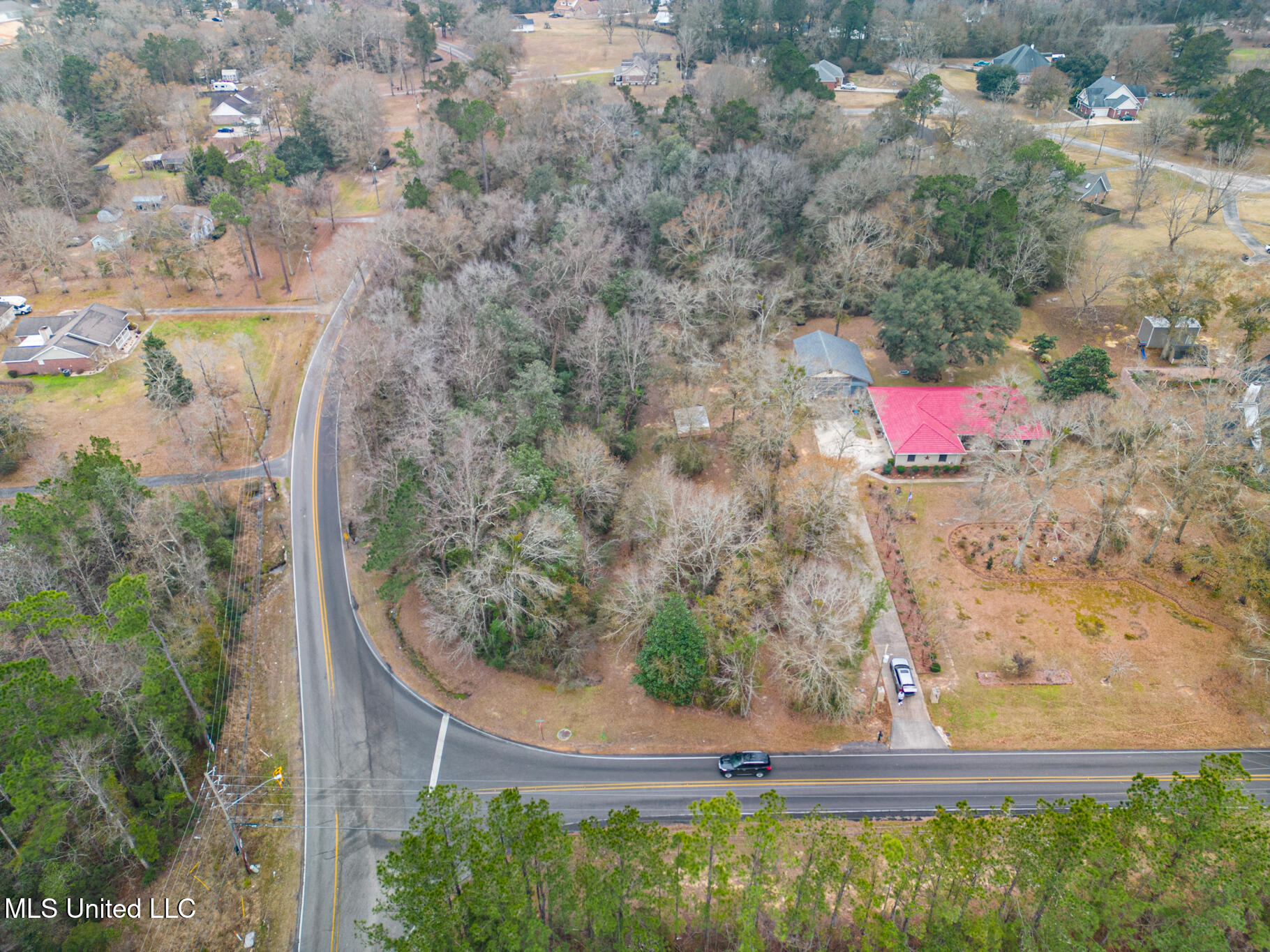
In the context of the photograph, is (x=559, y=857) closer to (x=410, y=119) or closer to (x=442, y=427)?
(x=442, y=427)

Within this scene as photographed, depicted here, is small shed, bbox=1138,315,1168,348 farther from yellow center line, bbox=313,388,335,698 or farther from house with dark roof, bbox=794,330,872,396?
yellow center line, bbox=313,388,335,698

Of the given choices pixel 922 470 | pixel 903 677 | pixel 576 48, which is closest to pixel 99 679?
pixel 903 677

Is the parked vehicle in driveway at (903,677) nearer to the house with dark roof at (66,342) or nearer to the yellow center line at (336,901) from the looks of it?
the yellow center line at (336,901)

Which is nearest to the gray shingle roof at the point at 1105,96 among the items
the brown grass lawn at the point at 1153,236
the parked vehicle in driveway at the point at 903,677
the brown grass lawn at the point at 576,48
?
the brown grass lawn at the point at 1153,236

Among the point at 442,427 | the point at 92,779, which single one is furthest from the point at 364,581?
the point at 92,779

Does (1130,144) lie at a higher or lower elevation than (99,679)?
higher

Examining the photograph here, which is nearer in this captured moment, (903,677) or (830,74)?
(903,677)

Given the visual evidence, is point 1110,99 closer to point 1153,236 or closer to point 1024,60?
point 1024,60
